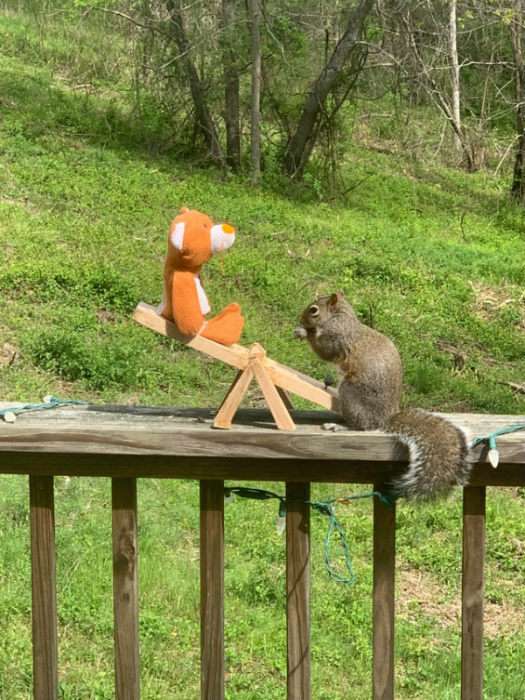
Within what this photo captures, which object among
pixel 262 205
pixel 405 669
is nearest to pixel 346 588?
pixel 405 669

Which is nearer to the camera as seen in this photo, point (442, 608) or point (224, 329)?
point (224, 329)

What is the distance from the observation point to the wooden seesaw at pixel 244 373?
73.4 inches

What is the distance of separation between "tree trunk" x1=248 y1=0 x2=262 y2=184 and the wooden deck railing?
9466 mm

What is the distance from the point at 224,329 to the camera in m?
1.95

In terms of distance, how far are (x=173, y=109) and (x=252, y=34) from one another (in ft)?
4.70

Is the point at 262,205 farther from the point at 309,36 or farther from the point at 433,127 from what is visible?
the point at 433,127

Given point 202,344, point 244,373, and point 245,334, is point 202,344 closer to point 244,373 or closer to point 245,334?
point 244,373

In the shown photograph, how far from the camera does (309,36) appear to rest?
12.3 meters

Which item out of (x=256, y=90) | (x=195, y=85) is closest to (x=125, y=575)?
(x=256, y=90)

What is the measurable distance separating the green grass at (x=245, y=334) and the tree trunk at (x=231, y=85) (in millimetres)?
664

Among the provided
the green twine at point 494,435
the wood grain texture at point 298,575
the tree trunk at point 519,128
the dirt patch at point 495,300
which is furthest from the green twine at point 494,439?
the tree trunk at point 519,128

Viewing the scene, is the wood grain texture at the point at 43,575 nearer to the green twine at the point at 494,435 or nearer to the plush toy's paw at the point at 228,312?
the plush toy's paw at the point at 228,312

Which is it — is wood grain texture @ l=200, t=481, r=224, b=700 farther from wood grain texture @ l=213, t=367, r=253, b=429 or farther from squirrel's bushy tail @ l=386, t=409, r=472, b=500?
squirrel's bushy tail @ l=386, t=409, r=472, b=500

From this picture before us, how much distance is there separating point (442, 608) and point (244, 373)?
2528 millimetres
